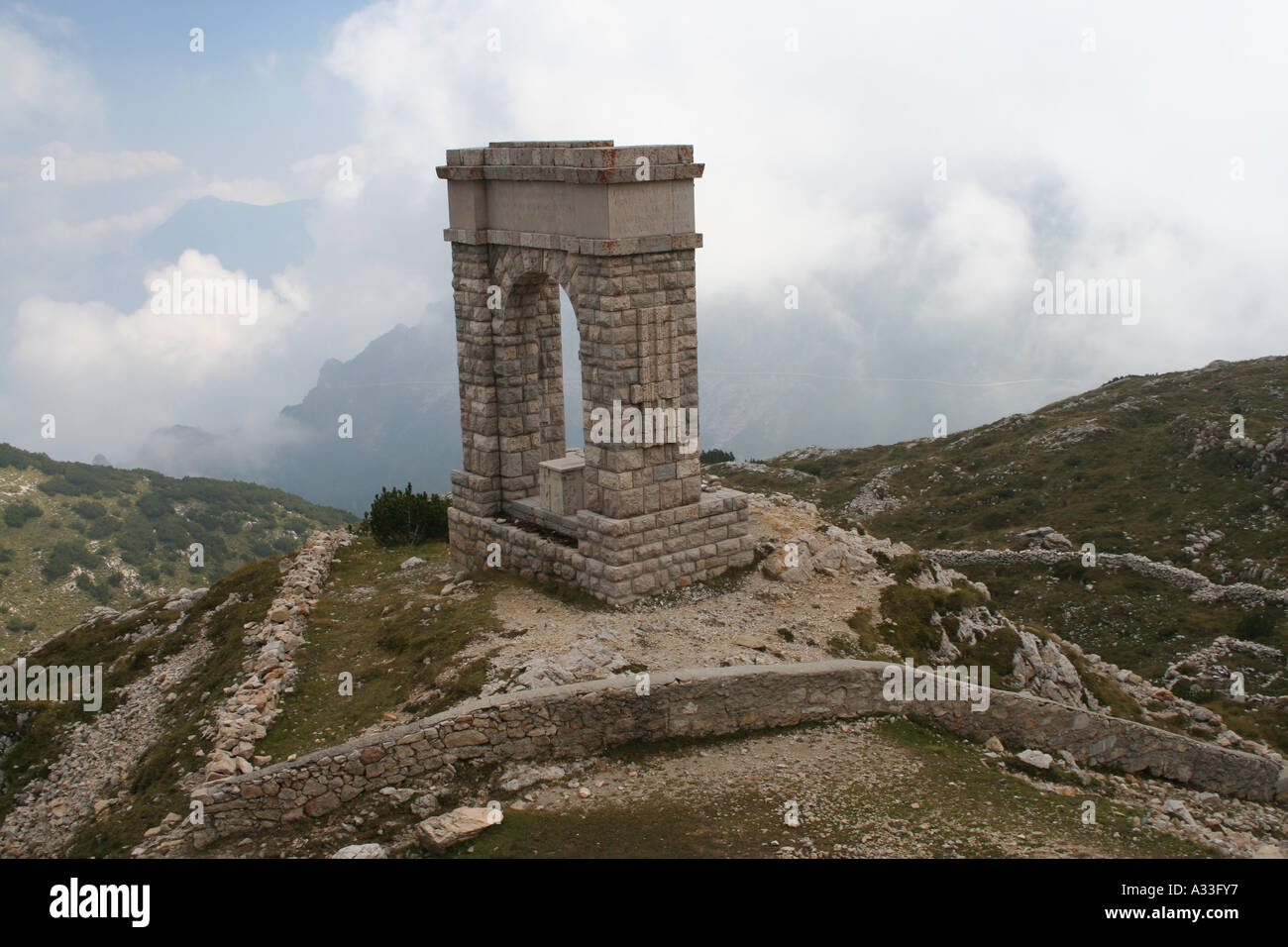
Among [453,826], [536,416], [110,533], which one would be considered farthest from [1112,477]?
[110,533]

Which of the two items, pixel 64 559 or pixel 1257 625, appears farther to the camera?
pixel 64 559

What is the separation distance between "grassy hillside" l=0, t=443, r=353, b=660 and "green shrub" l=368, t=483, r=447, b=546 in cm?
2069

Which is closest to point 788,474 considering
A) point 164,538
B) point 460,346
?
Result: point 460,346

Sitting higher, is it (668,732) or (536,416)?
(536,416)

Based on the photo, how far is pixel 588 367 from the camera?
1571 cm

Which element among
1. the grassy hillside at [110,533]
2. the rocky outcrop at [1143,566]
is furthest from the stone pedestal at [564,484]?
the grassy hillside at [110,533]

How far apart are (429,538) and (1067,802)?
14158mm

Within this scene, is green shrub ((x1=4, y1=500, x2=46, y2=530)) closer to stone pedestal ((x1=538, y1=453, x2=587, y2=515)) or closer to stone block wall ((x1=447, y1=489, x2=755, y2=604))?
stone block wall ((x1=447, y1=489, x2=755, y2=604))

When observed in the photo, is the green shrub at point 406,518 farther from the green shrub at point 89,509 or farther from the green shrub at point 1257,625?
the green shrub at point 89,509

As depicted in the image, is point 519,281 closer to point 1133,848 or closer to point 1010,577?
point 1133,848

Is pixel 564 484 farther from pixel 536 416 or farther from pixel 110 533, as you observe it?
pixel 110 533

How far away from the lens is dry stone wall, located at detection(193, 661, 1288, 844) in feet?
36.9

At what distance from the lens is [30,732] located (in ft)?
53.5

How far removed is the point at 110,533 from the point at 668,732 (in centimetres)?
4273
